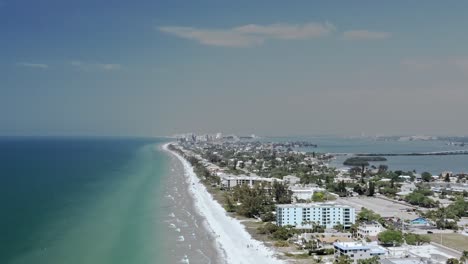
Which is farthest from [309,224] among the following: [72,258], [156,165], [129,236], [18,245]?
[156,165]

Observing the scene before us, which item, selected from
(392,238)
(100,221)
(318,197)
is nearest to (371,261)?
(392,238)

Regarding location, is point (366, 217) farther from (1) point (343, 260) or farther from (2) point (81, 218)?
(2) point (81, 218)

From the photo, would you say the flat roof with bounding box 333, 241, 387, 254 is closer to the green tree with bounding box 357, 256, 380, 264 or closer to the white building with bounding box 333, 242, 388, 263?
the white building with bounding box 333, 242, 388, 263

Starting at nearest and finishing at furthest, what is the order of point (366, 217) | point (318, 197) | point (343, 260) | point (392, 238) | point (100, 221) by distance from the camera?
point (343, 260) < point (392, 238) < point (100, 221) < point (366, 217) < point (318, 197)

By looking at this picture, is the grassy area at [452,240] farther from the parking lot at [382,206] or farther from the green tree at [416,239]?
Result: the parking lot at [382,206]

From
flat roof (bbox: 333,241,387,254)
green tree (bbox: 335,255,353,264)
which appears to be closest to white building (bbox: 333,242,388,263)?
flat roof (bbox: 333,241,387,254)

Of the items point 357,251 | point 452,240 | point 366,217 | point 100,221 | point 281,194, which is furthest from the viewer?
point 281,194

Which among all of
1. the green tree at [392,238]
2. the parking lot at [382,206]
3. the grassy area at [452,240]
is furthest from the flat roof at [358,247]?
the parking lot at [382,206]
